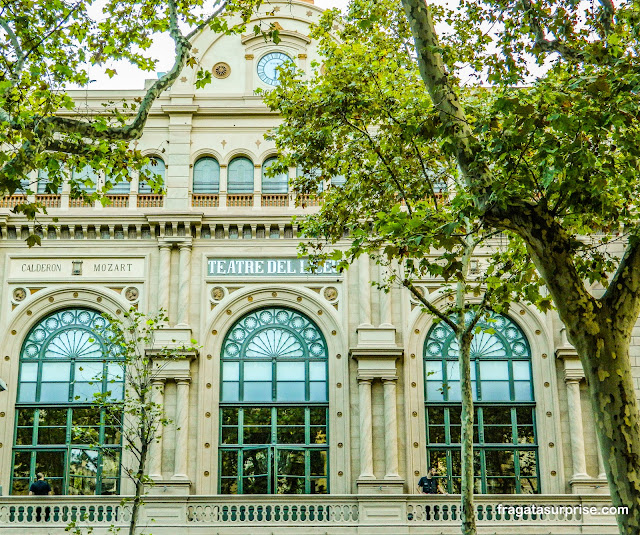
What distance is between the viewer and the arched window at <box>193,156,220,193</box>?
30.9 m

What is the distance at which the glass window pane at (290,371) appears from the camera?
28812 mm

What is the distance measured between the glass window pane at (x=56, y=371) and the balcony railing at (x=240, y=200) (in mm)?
6999

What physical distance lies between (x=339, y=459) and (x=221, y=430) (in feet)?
11.6

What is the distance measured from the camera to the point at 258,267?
29.7 metres

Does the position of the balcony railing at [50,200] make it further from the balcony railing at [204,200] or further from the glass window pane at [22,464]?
the glass window pane at [22,464]

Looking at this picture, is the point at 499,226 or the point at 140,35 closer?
the point at 499,226

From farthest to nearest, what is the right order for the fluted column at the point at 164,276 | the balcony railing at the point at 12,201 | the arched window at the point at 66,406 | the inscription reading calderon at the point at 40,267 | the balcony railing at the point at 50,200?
the balcony railing at the point at 50,200 → the balcony railing at the point at 12,201 → the inscription reading calderon at the point at 40,267 → the fluted column at the point at 164,276 → the arched window at the point at 66,406

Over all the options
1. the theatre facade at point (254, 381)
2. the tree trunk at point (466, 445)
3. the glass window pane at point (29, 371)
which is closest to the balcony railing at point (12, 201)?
the theatre facade at point (254, 381)

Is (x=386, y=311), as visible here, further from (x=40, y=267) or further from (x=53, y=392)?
(x=40, y=267)

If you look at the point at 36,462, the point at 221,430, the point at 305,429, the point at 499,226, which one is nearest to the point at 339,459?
the point at 305,429

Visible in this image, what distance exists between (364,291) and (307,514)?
689cm

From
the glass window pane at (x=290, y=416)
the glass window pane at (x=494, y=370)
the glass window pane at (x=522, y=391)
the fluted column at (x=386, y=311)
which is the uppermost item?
the fluted column at (x=386, y=311)

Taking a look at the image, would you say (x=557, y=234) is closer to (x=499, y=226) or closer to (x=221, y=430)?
(x=499, y=226)

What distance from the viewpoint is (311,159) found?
21047 millimetres
